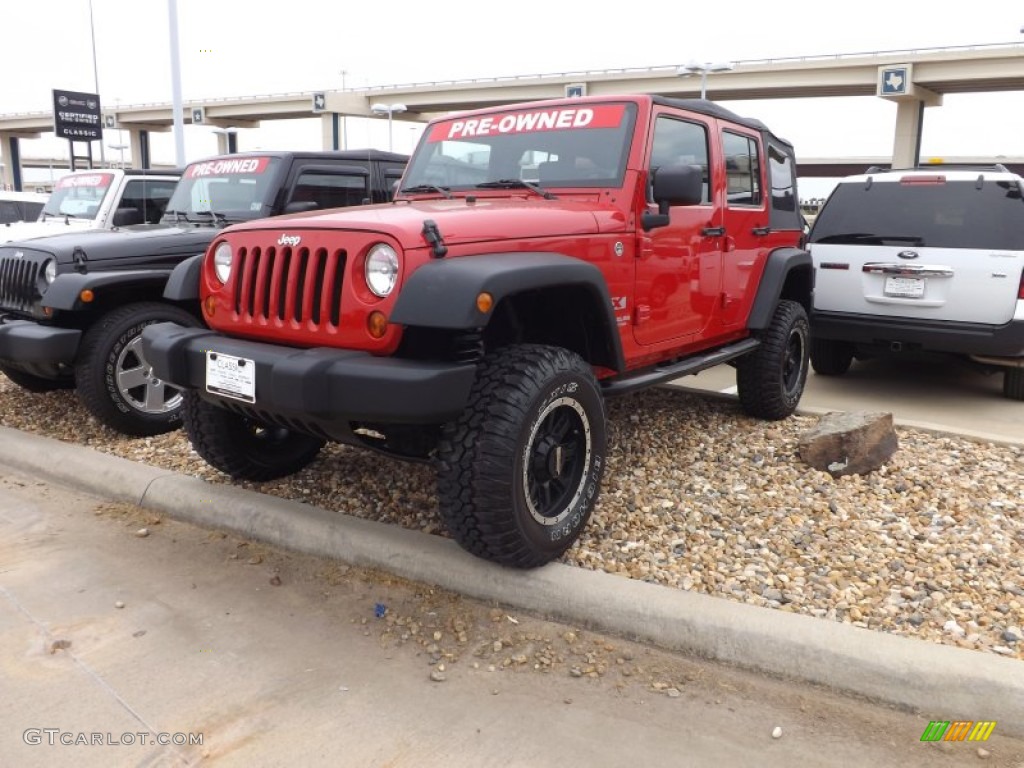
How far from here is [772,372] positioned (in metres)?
5.52

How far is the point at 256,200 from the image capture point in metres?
6.29

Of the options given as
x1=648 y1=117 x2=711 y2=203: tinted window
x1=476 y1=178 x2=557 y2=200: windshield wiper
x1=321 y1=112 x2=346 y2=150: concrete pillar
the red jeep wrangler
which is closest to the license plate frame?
the red jeep wrangler

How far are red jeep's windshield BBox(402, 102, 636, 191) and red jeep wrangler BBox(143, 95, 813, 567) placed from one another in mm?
11

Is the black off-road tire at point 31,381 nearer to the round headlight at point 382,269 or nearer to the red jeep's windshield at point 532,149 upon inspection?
the red jeep's windshield at point 532,149

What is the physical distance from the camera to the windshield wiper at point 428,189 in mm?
4320

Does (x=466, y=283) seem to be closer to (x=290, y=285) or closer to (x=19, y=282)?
(x=290, y=285)

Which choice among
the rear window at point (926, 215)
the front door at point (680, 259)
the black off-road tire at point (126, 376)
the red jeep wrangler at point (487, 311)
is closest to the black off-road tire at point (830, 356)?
the rear window at point (926, 215)

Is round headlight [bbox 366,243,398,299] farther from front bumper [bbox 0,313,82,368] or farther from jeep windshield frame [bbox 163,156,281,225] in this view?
jeep windshield frame [bbox 163,156,281,225]

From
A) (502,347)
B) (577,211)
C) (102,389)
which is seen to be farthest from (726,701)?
(102,389)

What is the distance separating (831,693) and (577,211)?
222 cm

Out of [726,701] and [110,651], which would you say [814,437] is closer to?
[726,701]

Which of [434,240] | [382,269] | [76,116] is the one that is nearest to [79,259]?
[382,269]

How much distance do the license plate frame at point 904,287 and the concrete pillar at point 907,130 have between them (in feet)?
124

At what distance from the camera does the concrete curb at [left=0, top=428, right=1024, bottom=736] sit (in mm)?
2660
